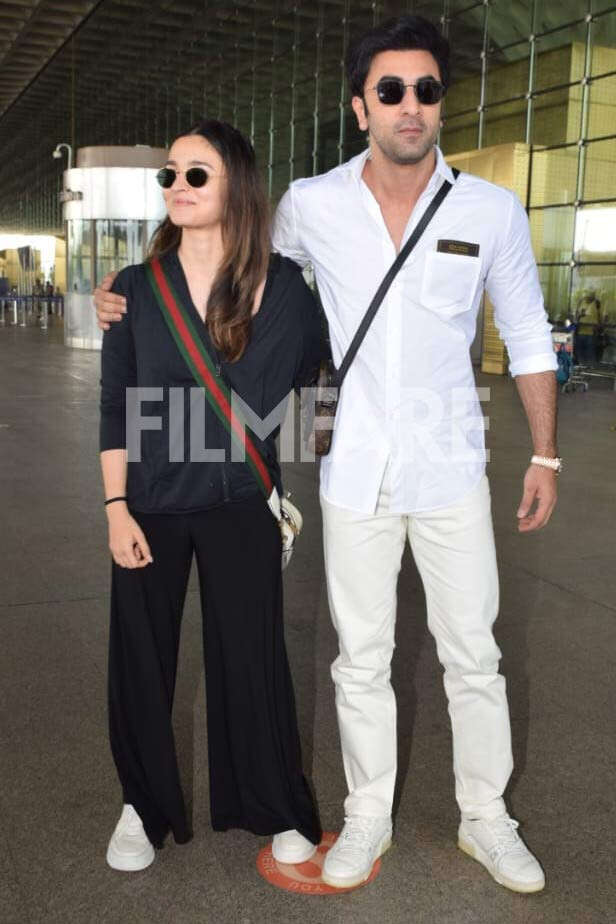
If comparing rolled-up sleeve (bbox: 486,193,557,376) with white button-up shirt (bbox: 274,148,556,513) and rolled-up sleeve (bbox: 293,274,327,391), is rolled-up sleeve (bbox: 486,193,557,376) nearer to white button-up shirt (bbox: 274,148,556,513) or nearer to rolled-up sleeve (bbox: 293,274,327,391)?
white button-up shirt (bbox: 274,148,556,513)

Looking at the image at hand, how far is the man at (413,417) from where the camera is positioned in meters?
2.42

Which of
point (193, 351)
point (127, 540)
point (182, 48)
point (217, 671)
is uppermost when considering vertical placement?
point (182, 48)

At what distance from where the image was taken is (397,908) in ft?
7.86

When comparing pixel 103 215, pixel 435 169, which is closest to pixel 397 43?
pixel 435 169

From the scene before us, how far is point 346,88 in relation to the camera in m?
11.2

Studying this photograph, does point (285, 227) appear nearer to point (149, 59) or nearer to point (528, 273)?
point (528, 273)

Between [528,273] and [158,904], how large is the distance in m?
1.84

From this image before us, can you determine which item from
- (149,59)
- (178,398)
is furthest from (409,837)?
(149,59)

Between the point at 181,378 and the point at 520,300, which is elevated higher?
the point at 520,300

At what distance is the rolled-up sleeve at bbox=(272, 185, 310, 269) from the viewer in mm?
Answer: 2555

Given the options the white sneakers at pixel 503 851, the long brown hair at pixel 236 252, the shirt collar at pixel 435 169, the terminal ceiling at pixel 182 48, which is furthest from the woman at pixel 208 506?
the terminal ceiling at pixel 182 48

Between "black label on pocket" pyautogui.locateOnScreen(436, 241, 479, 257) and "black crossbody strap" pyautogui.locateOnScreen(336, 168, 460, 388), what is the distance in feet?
0.20

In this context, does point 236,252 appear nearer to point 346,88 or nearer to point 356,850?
point 356,850

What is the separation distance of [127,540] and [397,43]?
1390 millimetres
